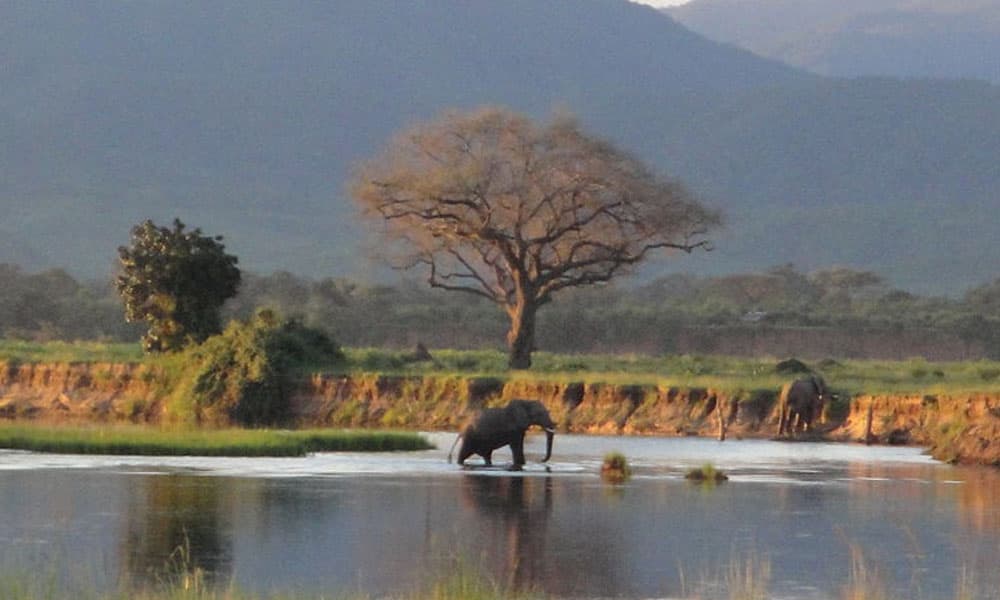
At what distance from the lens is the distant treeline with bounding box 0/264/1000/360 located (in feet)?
300

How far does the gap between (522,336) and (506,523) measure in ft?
116

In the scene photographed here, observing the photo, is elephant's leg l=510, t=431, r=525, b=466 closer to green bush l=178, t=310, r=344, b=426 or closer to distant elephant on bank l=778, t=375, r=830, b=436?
distant elephant on bank l=778, t=375, r=830, b=436

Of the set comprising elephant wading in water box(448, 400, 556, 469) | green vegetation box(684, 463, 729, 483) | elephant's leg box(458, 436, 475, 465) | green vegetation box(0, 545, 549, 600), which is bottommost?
green vegetation box(0, 545, 549, 600)

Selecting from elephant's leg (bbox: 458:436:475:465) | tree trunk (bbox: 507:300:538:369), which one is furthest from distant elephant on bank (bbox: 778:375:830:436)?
tree trunk (bbox: 507:300:538:369)

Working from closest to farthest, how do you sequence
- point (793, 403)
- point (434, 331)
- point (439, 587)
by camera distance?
point (439, 587), point (793, 403), point (434, 331)

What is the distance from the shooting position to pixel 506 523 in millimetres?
30219

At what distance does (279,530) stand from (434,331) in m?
70.0

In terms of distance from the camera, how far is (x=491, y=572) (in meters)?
24.8

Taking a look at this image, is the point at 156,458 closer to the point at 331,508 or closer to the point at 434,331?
the point at 331,508

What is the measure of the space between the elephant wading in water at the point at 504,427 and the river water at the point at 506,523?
1.63 ft

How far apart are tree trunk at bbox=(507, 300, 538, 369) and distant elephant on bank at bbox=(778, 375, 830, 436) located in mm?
13803

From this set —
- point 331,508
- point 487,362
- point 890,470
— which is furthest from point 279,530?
point 487,362

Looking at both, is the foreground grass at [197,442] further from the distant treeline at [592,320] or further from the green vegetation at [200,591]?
the distant treeline at [592,320]

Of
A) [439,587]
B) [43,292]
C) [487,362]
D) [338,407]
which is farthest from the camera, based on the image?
[43,292]
